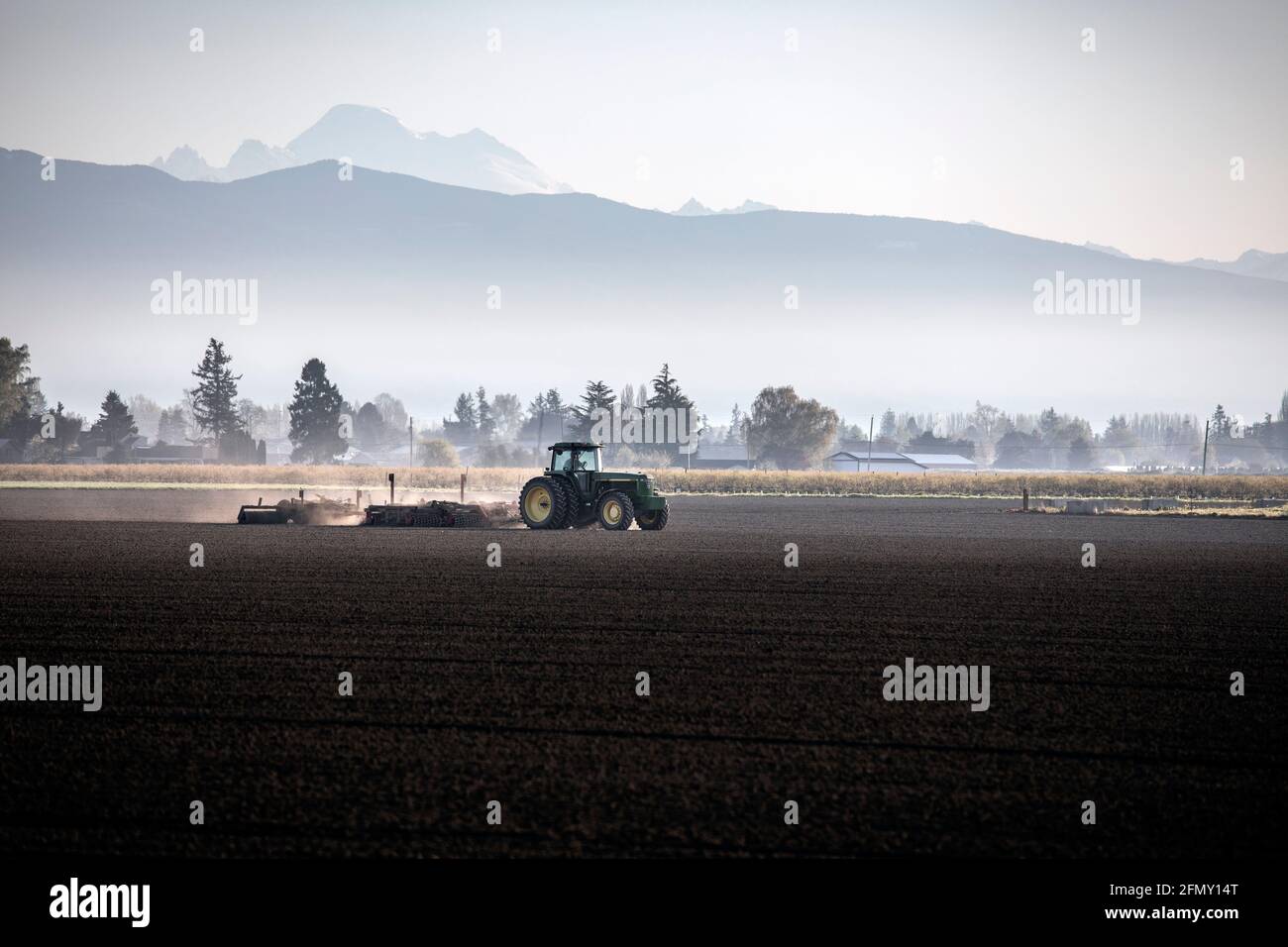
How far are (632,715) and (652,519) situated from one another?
26.9m

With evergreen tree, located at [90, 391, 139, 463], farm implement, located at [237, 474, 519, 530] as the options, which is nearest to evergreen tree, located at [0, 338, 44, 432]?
evergreen tree, located at [90, 391, 139, 463]

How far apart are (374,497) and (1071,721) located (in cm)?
5905

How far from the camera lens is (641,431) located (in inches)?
6358

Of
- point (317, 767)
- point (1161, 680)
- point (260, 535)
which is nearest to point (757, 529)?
point (260, 535)

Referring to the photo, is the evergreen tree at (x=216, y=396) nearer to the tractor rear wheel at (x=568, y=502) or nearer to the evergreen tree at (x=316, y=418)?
the evergreen tree at (x=316, y=418)

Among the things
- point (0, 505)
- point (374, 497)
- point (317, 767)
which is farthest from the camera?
point (374, 497)

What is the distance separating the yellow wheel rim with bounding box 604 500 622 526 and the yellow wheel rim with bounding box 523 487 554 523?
168cm

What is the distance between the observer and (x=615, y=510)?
121 ft

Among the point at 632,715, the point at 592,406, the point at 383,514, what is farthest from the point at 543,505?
the point at 592,406

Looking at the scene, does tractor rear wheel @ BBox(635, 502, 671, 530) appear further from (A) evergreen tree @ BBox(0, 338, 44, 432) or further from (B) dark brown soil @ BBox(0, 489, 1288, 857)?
(A) evergreen tree @ BBox(0, 338, 44, 432)

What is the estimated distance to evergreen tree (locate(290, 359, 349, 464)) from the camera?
167 m

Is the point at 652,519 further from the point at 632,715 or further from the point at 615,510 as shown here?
the point at 632,715
